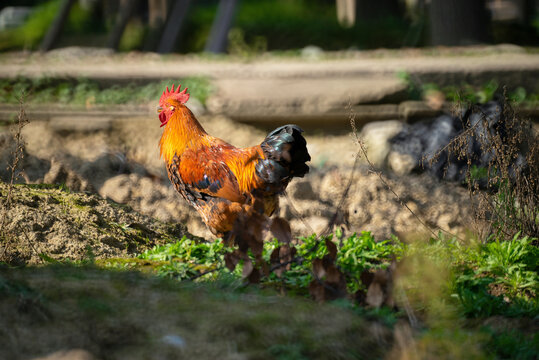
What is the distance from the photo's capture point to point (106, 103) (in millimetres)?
8695

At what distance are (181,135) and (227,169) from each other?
1.66 ft

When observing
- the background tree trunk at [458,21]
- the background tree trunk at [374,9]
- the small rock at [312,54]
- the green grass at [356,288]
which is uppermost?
the background tree trunk at [374,9]

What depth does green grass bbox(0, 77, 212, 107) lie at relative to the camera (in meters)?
8.70

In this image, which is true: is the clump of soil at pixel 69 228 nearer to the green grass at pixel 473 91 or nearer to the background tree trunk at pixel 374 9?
the green grass at pixel 473 91

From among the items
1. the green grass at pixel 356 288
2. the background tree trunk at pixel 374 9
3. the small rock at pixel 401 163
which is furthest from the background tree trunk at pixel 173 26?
the green grass at pixel 356 288

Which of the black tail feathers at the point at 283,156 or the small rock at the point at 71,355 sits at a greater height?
the black tail feathers at the point at 283,156

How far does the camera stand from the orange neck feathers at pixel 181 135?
5.20 meters

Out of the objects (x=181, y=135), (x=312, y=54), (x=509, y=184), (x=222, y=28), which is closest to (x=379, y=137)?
(x=509, y=184)

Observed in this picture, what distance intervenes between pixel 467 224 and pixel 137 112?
468cm

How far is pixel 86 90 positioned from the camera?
8.95m

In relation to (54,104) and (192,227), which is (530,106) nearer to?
(192,227)

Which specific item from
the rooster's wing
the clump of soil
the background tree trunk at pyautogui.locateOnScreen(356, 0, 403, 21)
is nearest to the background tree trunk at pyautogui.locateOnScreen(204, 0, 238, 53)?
the background tree trunk at pyautogui.locateOnScreen(356, 0, 403, 21)

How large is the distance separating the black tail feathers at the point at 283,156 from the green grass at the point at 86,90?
3.74 m

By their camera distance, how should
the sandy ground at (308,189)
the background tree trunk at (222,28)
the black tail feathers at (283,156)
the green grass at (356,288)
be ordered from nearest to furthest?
the green grass at (356,288) < the black tail feathers at (283,156) < the sandy ground at (308,189) < the background tree trunk at (222,28)
